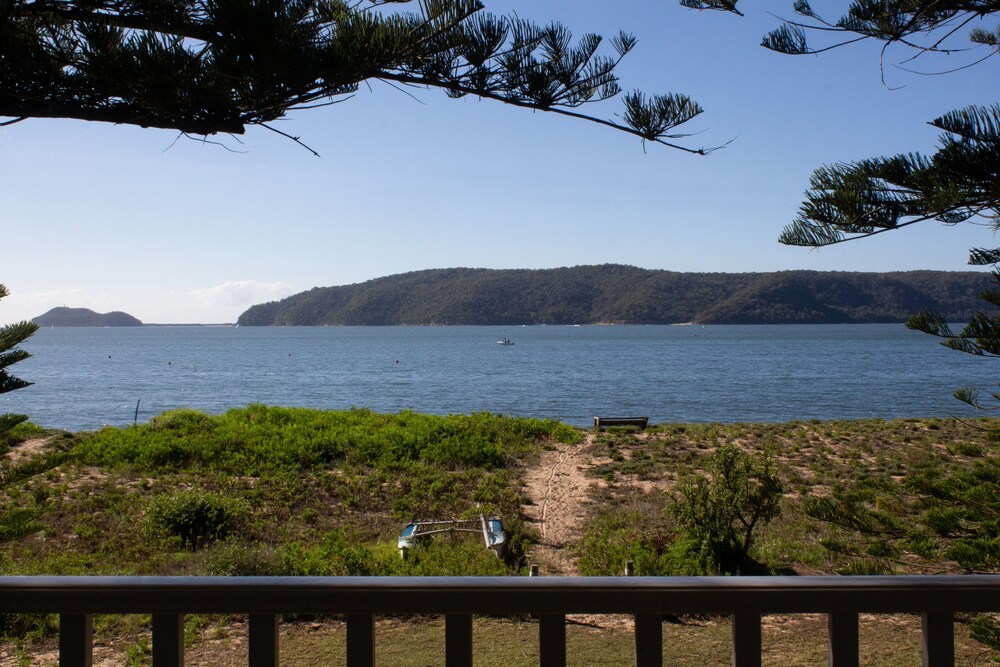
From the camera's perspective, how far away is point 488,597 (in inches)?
48.1

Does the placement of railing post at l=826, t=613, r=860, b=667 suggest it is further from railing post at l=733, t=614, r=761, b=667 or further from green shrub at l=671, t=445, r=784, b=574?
green shrub at l=671, t=445, r=784, b=574

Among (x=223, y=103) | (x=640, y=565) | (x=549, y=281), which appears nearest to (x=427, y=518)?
(x=640, y=565)

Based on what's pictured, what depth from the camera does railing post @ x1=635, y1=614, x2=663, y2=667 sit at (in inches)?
49.5

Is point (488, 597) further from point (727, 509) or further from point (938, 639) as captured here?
point (727, 509)

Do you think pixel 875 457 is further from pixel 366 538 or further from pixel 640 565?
pixel 366 538

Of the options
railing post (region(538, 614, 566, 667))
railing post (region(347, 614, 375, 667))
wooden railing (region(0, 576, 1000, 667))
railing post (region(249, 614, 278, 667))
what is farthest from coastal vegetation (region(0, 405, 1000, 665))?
railing post (region(538, 614, 566, 667))

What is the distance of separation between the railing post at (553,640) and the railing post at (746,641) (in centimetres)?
30

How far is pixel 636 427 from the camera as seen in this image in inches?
773

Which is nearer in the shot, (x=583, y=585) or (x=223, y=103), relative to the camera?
(x=583, y=585)

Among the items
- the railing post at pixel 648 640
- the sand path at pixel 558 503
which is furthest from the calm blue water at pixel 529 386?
the railing post at pixel 648 640

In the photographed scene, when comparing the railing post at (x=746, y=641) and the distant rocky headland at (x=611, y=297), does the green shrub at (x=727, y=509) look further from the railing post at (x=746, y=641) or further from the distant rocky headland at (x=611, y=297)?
the distant rocky headland at (x=611, y=297)

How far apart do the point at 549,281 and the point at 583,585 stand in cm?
13611

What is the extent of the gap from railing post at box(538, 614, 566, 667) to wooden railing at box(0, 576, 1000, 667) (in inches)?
0.7

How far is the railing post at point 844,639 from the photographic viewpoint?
1.25 meters
